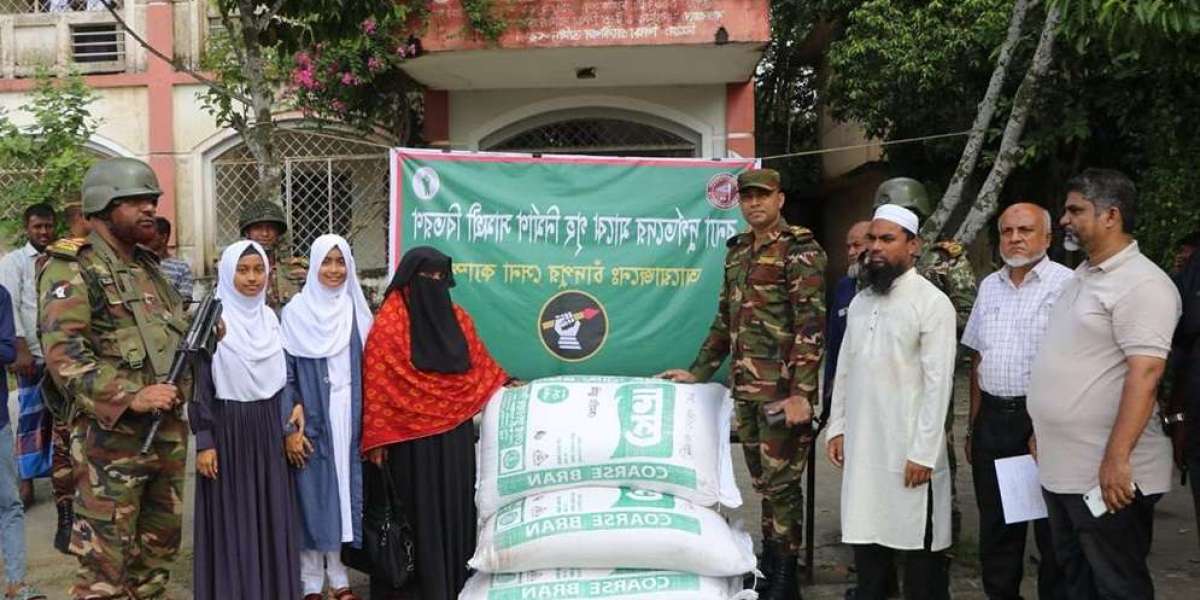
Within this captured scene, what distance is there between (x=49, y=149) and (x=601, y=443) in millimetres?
5071

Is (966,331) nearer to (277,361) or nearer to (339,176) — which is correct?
(277,361)

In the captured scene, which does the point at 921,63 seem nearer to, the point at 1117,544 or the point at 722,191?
the point at 722,191

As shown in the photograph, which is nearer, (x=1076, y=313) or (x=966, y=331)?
(x=1076, y=313)

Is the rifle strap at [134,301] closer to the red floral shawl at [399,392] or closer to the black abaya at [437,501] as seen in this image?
the red floral shawl at [399,392]

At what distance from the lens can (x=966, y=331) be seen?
4004mm

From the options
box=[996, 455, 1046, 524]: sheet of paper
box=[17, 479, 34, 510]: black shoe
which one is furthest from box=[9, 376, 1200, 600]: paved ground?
box=[996, 455, 1046, 524]: sheet of paper

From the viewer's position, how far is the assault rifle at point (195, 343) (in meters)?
3.37

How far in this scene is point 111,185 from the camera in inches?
134

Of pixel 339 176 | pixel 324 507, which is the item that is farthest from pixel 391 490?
pixel 339 176

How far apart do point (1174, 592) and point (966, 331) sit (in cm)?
162

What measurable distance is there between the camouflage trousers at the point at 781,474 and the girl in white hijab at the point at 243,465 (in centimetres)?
190

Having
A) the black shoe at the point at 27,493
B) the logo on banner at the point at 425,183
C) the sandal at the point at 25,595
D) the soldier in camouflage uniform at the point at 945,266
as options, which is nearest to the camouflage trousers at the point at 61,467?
the sandal at the point at 25,595

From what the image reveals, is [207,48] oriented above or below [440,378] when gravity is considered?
above

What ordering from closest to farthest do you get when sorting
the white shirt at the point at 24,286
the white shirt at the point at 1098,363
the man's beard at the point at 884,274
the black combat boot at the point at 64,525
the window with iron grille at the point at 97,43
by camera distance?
the white shirt at the point at 1098,363
the man's beard at the point at 884,274
the black combat boot at the point at 64,525
the white shirt at the point at 24,286
the window with iron grille at the point at 97,43
